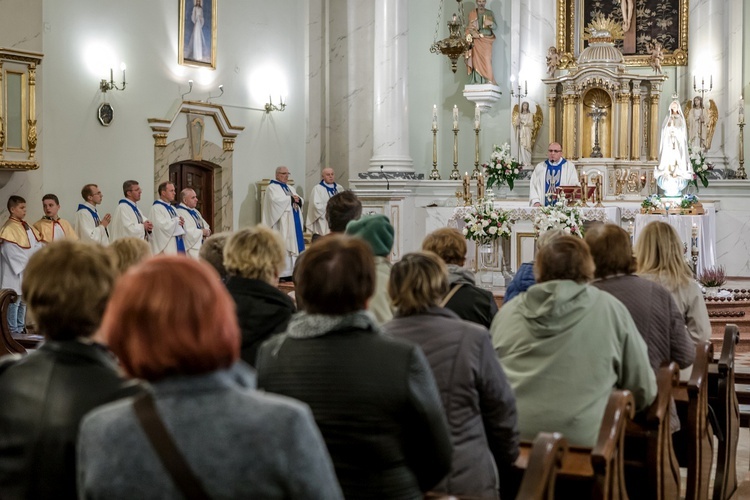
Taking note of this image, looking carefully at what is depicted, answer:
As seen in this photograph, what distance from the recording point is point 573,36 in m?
15.8

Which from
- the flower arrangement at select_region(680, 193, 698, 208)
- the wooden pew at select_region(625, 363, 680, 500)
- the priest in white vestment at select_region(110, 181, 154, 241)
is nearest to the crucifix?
the flower arrangement at select_region(680, 193, 698, 208)

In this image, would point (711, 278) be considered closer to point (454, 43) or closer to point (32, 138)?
point (454, 43)

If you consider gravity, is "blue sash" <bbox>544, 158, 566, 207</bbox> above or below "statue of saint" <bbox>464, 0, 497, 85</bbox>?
below

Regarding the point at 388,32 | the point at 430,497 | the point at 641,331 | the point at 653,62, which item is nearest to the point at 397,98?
the point at 388,32

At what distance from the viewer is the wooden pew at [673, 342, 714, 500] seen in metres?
4.76

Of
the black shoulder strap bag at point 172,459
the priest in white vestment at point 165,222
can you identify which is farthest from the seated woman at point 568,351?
the priest in white vestment at point 165,222

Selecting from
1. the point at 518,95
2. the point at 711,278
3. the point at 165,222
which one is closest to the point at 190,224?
the point at 165,222

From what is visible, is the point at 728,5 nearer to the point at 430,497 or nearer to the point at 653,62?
the point at 653,62

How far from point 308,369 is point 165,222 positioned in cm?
996

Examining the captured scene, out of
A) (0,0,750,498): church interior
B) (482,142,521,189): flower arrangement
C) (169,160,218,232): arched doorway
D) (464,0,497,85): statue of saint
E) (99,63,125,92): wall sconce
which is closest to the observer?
(0,0,750,498): church interior

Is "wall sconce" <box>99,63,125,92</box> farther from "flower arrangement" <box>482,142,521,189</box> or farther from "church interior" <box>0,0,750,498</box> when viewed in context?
"flower arrangement" <box>482,142,521,189</box>

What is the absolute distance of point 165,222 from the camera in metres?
12.3

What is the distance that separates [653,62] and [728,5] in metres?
1.54

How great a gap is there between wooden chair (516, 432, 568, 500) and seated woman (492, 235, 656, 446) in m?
0.93
